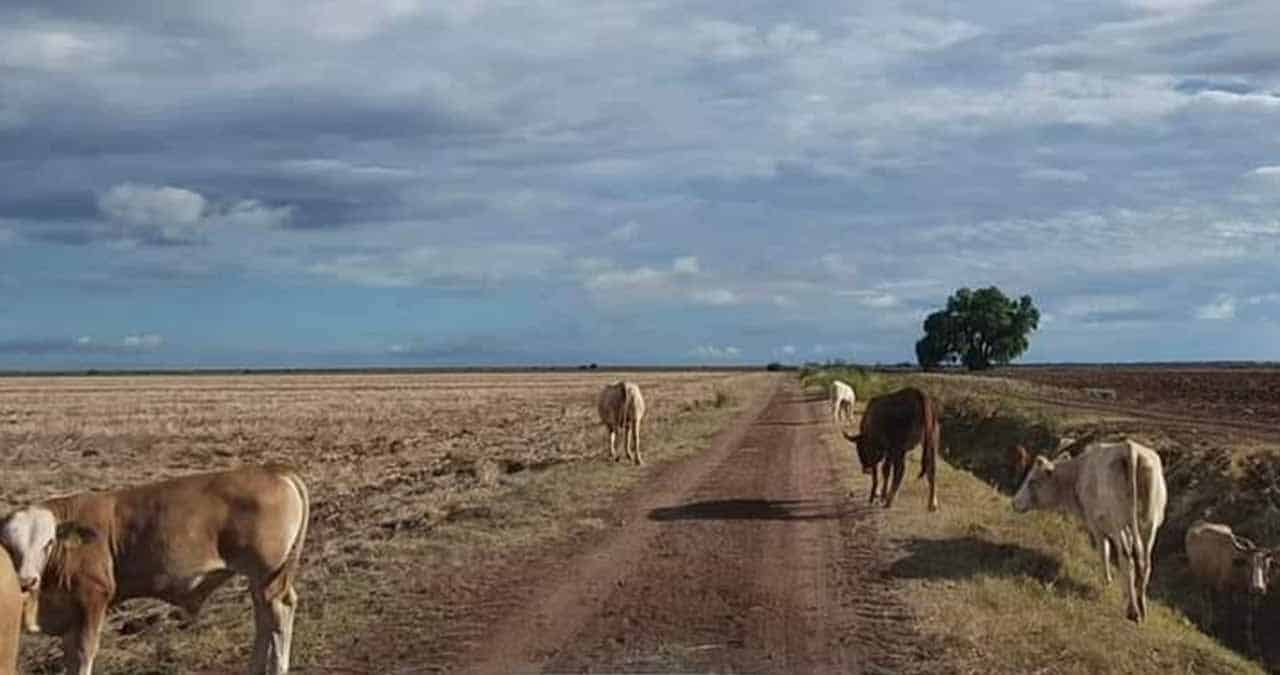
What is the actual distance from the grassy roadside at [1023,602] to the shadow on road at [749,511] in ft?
3.71

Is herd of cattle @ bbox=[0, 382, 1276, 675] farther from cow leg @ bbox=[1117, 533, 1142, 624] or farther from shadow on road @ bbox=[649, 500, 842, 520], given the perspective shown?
shadow on road @ bbox=[649, 500, 842, 520]

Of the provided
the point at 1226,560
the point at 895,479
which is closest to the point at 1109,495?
the point at 1226,560

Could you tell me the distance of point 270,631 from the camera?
11.6 metres

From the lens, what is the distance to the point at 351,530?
21391 millimetres

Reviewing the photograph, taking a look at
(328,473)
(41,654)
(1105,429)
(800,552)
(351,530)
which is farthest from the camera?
(1105,429)

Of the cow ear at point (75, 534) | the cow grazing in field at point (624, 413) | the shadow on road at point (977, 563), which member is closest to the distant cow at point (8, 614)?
the cow ear at point (75, 534)

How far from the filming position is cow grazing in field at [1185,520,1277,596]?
2041 centimetres

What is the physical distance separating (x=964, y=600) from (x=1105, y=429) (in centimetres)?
2342

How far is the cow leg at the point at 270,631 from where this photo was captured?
11562 millimetres

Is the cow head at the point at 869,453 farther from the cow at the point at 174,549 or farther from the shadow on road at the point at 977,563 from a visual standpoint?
the cow at the point at 174,549

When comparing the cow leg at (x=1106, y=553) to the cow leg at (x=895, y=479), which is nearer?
the cow leg at (x=1106, y=553)

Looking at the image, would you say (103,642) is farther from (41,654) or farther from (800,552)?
(800,552)

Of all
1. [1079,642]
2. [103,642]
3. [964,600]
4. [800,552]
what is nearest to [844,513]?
[800,552]

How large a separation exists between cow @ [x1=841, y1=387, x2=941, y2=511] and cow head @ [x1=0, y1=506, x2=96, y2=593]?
1373 cm
